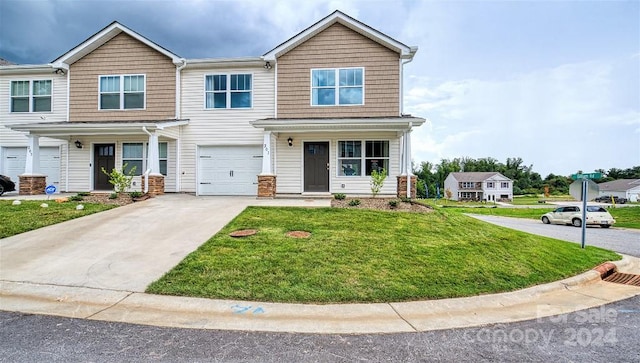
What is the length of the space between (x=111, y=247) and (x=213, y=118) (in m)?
8.99

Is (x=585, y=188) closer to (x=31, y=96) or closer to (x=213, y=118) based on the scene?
(x=213, y=118)

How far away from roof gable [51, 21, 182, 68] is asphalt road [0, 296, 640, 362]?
13.4 m

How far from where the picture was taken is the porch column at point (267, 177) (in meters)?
12.9

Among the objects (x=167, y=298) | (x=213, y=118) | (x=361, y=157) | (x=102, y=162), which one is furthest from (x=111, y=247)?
(x=102, y=162)

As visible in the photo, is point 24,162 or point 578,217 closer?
point 24,162

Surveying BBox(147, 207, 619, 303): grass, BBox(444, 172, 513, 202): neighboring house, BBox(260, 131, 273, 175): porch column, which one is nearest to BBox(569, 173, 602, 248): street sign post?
BBox(147, 207, 619, 303): grass

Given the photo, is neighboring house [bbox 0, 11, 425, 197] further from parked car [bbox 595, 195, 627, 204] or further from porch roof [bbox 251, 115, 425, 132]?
parked car [bbox 595, 195, 627, 204]

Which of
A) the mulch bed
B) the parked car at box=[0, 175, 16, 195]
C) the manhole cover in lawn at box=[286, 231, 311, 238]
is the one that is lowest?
the manhole cover in lawn at box=[286, 231, 311, 238]

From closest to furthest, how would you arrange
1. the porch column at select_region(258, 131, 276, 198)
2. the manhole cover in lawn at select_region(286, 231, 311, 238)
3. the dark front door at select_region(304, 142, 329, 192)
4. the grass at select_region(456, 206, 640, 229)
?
the manhole cover in lawn at select_region(286, 231, 311, 238) → the porch column at select_region(258, 131, 276, 198) → the dark front door at select_region(304, 142, 329, 192) → the grass at select_region(456, 206, 640, 229)

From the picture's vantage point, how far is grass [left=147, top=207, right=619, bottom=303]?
4898 mm

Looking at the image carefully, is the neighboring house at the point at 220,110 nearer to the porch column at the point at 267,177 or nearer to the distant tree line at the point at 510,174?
the porch column at the point at 267,177

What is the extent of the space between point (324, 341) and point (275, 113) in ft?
39.7

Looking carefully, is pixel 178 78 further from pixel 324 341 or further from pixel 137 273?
pixel 324 341

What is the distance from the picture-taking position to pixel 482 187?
7062 centimetres
